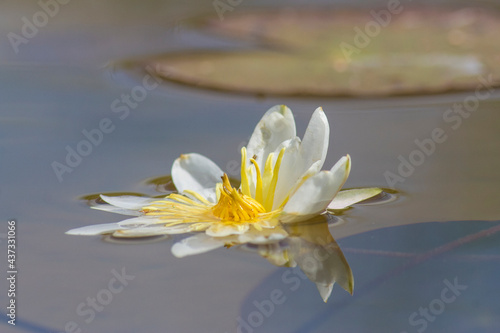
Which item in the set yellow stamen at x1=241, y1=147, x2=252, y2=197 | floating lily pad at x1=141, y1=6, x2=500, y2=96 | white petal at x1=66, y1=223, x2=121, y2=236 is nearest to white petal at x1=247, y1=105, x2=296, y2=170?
yellow stamen at x1=241, y1=147, x2=252, y2=197

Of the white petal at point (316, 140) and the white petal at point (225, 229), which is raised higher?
the white petal at point (316, 140)

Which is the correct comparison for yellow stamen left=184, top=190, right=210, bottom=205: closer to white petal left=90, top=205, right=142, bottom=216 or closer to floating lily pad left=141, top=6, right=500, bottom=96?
white petal left=90, top=205, right=142, bottom=216

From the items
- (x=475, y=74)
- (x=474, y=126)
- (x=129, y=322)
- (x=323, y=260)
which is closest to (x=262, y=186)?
(x=323, y=260)

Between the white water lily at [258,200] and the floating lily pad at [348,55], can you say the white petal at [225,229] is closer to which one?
the white water lily at [258,200]

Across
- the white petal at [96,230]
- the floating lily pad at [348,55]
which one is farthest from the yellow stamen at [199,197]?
the floating lily pad at [348,55]

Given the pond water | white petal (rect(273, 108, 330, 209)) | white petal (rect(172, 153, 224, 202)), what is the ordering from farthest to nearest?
1. white petal (rect(172, 153, 224, 202))
2. white petal (rect(273, 108, 330, 209))
3. the pond water

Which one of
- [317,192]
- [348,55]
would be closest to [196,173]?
[317,192]
